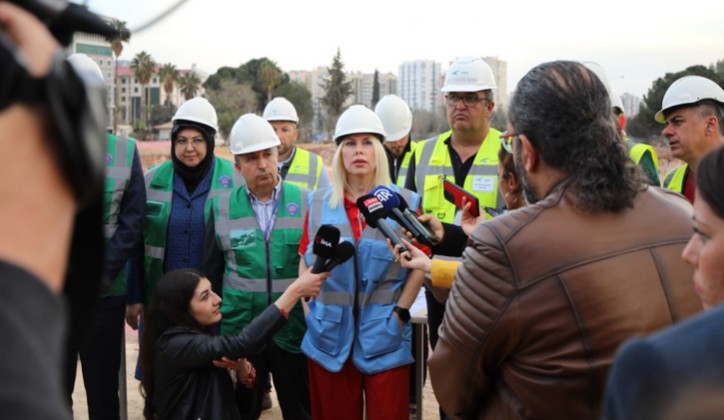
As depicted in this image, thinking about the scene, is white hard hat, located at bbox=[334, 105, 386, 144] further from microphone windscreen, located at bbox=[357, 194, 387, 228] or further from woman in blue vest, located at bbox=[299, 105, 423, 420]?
microphone windscreen, located at bbox=[357, 194, 387, 228]

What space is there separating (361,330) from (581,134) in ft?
8.60

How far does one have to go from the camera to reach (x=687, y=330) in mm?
850

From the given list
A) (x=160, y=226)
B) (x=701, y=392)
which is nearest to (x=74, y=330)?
(x=701, y=392)

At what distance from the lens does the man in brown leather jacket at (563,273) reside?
205 cm

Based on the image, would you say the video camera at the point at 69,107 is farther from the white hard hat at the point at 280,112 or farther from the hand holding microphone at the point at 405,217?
the white hard hat at the point at 280,112

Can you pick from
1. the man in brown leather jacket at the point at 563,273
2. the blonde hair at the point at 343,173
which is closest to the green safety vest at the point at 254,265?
the blonde hair at the point at 343,173

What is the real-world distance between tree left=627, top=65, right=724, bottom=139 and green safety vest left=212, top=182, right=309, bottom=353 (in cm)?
2073

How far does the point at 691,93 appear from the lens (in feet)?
18.5

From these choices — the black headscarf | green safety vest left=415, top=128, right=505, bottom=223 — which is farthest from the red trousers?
the black headscarf

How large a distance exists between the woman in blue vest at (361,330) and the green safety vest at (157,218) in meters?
1.19

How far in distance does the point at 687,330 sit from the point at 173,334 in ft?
12.0

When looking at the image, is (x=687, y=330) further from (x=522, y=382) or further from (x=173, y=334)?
(x=173, y=334)

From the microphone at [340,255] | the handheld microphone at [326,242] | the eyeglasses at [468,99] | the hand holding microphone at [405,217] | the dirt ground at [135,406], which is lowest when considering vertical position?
the dirt ground at [135,406]

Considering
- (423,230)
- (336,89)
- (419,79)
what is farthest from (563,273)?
(419,79)
